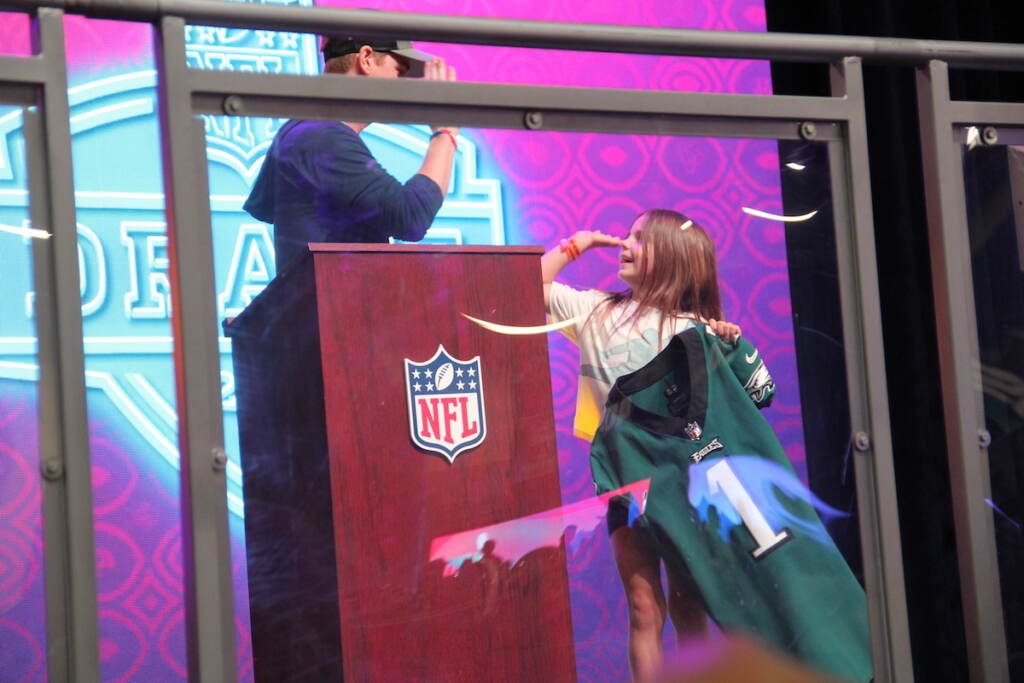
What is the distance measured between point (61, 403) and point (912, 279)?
240 centimetres

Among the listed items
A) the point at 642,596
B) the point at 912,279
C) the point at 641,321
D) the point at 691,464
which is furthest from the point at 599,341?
the point at 912,279

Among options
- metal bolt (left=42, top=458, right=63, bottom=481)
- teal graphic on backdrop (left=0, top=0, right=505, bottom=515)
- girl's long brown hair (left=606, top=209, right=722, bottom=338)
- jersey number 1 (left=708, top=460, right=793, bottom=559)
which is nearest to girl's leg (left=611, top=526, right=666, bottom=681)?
jersey number 1 (left=708, top=460, right=793, bottom=559)

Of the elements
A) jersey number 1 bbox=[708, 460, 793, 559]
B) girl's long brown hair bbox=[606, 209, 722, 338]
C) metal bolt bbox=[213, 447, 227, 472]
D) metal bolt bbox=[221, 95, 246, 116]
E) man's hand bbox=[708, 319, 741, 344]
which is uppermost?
metal bolt bbox=[221, 95, 246, 116]

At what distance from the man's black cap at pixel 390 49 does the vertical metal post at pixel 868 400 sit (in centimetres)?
51

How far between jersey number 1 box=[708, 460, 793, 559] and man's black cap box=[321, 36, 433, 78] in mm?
572

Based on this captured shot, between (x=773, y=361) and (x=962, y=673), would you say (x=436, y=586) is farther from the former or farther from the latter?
(x=962, y=673)

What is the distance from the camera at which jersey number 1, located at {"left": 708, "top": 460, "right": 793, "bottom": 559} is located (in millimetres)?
1306

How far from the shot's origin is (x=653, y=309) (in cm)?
131

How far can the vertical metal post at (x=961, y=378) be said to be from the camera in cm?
143

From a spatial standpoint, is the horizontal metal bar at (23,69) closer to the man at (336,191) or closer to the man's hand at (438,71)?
the man at (336,191)

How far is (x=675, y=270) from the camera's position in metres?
1.33

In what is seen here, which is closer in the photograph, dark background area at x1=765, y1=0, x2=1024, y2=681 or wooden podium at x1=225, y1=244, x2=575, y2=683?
wooden podium at x1=225, y1=244, x2=575, y2=683

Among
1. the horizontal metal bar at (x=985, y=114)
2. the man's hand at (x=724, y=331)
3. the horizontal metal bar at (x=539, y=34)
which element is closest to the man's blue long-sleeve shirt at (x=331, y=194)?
the horizontal metal bar at (x=539, y=34)

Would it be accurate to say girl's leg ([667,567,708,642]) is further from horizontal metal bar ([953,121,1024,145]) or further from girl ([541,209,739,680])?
horizontal metal bar ([953,121,1024,145])
